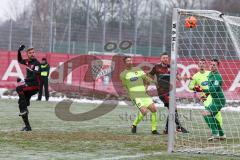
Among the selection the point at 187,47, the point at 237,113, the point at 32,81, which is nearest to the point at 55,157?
the point at 32,81

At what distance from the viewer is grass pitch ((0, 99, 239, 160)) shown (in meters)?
9.77

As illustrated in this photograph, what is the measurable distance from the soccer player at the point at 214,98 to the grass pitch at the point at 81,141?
55cm

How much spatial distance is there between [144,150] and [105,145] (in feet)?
3.07

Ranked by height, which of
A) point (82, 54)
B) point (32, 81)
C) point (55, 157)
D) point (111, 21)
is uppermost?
point (111, 21)

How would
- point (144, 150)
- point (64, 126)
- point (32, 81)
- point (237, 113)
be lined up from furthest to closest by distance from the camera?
point (237, 113) → point (64, 126) → point (32, 81) → point (144, 150)

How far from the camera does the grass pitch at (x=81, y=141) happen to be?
9773 millimetres

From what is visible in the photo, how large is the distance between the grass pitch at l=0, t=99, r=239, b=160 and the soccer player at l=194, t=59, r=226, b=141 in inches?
21.5

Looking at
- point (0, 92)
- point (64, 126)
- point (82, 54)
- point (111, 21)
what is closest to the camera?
point (64, 126)

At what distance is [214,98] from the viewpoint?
43.6ft

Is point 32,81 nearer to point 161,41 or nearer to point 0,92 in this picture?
point 0,92

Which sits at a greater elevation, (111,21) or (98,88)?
(111,21)

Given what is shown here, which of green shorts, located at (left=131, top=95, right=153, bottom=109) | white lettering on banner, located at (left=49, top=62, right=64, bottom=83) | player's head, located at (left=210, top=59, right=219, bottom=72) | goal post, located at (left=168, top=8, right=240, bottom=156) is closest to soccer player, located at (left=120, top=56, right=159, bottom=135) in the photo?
green shorts, located at (left=131, top=95, right=153, bottom=109)

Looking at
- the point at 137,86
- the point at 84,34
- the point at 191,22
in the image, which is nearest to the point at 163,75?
the point at 137,86

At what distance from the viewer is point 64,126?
15.2 metres
